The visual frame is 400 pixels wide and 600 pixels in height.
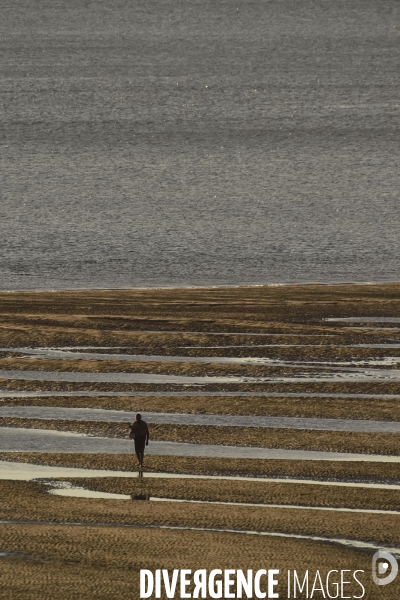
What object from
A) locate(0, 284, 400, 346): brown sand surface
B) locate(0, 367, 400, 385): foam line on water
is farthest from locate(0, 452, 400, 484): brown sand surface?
locate(0, 284, 400, 346): brown sand surface

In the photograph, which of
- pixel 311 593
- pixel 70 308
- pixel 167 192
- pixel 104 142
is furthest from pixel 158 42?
pixel 311 593

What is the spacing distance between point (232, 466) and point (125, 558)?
19.2ft

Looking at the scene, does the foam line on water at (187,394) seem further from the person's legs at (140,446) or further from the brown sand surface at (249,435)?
the person's legs at (140,446)

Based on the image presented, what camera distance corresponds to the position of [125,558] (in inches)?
845

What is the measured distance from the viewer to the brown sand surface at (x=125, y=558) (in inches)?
802

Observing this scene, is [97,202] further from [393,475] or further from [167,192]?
[393,475]

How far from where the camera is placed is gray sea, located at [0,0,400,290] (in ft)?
203

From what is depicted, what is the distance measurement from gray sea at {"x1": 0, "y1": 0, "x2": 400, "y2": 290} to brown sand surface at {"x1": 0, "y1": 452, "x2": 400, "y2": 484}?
2666 cm

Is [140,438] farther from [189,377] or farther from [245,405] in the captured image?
[189,377]

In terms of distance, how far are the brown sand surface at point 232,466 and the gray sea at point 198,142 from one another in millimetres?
26661

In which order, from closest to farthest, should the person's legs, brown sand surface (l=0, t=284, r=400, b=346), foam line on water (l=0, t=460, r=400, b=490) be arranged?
1. foam line on water (l=0, t=460, r=400, b=490)
2. the person's legs
3. brown sand surface (l=0, t=284, r=400, b=346)

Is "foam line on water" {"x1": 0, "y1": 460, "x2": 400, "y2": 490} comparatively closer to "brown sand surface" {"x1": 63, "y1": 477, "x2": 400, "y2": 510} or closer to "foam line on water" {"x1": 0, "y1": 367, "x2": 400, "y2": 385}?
"brown sand surface" {"x1": 63, "y1": 477, "x2": 400, "y2": 510}

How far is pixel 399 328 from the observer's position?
40.8 meters

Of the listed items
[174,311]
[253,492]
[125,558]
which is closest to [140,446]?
[253,492]
